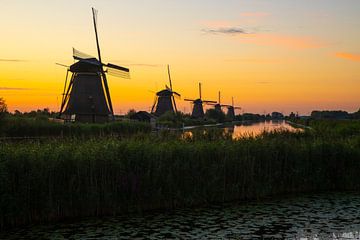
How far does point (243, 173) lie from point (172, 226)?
423 centimetres

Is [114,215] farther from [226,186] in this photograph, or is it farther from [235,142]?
[235,142]

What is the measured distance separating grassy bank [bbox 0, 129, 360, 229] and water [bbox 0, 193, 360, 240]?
2.01 feet

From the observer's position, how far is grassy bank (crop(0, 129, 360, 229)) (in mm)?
10469

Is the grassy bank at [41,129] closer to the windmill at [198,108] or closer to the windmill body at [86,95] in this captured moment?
the windmill body at [86,95]

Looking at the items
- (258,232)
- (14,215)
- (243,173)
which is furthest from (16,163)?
(243,173)

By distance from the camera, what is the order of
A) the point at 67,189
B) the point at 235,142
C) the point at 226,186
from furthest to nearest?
1. the point at 235,142
2. the point at 226,186
3. the point at 67,189

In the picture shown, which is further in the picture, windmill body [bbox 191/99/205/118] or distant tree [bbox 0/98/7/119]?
windmill body [bbox 191/99/205/118]

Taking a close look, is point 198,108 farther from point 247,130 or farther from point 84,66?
point 84,66

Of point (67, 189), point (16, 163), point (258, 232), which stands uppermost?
point (16, 163)

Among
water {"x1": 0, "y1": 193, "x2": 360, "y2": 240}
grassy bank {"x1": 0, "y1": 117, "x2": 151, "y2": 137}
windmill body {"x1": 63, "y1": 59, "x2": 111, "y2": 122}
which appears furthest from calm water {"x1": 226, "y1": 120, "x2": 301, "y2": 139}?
windmill body {"x1": 63, "y1": 59, "x2": 111, "y2": 122}

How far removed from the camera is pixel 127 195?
38.3 feet

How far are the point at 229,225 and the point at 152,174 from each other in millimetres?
2921

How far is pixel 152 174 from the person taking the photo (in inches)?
473

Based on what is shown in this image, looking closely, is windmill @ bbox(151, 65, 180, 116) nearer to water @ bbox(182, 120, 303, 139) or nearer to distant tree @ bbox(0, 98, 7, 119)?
water @ bbox(182, 120, 303, 139)
